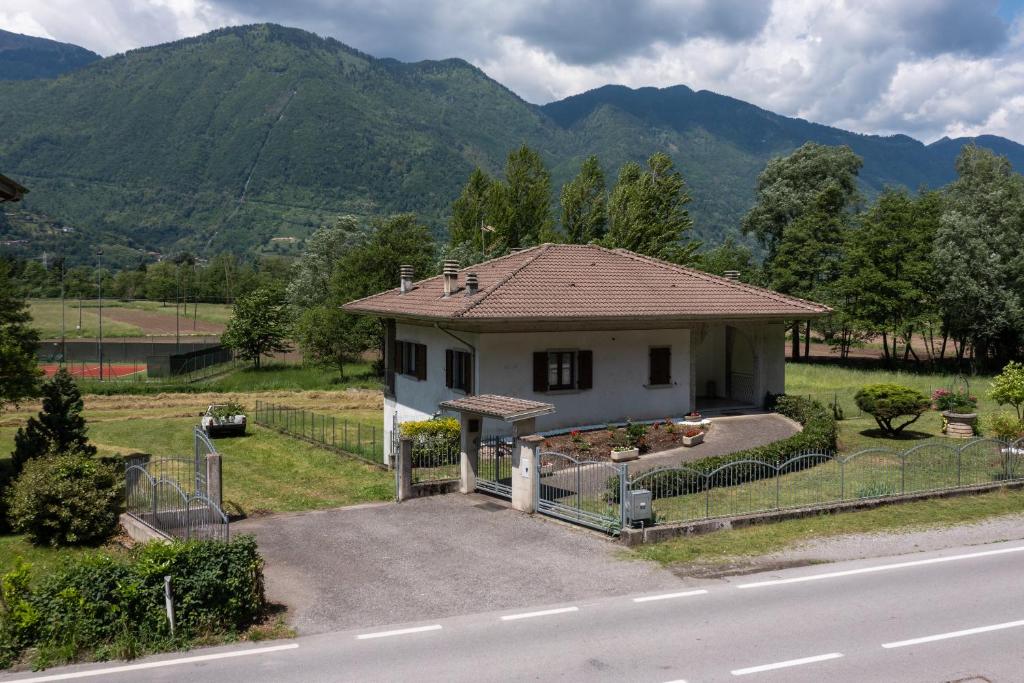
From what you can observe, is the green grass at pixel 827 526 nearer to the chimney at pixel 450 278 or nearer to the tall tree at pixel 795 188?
the chimney at pixel 450 278

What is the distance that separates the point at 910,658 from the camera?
391 inches

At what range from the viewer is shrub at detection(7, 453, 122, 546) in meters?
16.2

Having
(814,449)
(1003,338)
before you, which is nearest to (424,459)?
(814,449)

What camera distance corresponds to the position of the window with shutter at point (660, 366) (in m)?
26.6

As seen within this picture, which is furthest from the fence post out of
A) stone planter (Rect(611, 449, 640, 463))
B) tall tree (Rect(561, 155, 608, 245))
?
tall tree (Rect(561, 155, 608, 245))

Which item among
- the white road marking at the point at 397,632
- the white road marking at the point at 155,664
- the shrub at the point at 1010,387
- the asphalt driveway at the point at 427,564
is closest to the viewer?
Result: the white road marking at the point at 155,664

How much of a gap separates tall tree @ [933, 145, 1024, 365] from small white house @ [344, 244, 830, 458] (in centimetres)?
2673

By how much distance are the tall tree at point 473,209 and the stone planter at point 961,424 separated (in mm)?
39680

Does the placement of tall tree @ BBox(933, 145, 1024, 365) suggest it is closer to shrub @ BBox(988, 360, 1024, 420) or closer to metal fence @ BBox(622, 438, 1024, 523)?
shrub @ BBox(988, 360, 1024, 420)

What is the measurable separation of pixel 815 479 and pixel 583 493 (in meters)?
6.14

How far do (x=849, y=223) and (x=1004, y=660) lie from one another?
60342mm

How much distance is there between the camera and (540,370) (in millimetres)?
24438

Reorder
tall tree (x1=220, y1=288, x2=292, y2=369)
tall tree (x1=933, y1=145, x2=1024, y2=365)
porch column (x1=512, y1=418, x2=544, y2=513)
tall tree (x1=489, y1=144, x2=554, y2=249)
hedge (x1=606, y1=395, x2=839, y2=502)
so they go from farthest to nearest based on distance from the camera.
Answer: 1. tall tree (x1=489, y1=144, x2=554, y2=249)
2. tall tree (x1=220, y1=288, x2=292, y2=369)
3. tall tree (x1=933, y1=145, x2=1024, y2=365)
4. hedge (x1=606, y1=395, x2=839, y2=502)
5. porch column (x1=512, y1=418, x2=544, y2=513)

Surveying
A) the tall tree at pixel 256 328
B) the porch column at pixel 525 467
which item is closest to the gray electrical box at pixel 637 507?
the porch column at pixel 525 467
